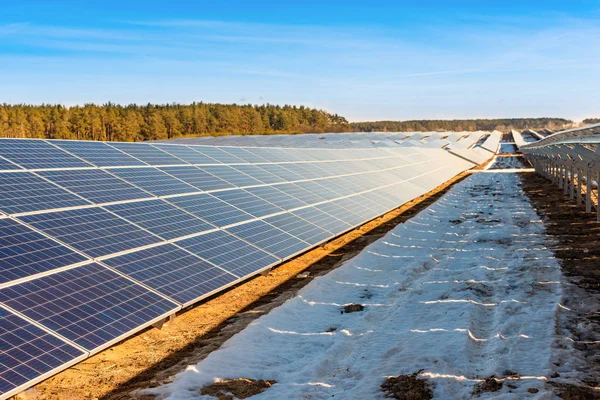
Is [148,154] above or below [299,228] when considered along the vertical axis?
above

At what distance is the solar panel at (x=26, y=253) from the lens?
10078 millimetres

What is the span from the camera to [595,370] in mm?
9820

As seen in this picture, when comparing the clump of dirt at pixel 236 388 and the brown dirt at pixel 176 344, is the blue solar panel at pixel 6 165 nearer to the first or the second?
the brown dirt at pixel 176 344

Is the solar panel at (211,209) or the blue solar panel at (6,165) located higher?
the blue solar panel at (6,165)

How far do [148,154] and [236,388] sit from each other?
1329cm

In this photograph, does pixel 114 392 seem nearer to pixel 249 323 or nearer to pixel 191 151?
pixel 249 323

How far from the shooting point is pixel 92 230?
1293 centimetres

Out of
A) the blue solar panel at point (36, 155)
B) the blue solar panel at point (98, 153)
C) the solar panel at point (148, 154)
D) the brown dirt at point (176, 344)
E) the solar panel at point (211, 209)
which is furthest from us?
the solar panel at point (148, 154)

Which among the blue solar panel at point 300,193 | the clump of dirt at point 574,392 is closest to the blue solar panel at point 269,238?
the blue solar panel at point 300,193

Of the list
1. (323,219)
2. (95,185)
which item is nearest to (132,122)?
(323,219)

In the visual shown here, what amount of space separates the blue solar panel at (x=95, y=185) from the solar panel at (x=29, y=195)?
0.45 m

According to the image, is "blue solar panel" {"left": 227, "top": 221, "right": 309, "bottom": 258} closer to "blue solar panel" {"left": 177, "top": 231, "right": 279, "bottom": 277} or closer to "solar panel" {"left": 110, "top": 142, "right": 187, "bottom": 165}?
"blue solar panel" {"left": 177, "top": 231, "right": 279, "bottom": 277}

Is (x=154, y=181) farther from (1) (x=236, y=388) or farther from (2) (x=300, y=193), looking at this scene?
(1) (x=236, y=388)

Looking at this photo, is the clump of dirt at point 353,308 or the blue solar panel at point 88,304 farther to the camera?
the clump of dirt at point 353,308
